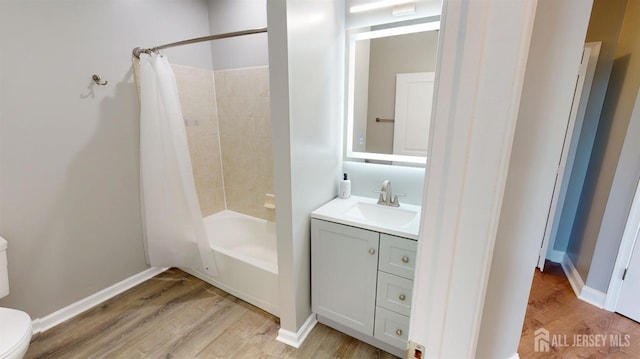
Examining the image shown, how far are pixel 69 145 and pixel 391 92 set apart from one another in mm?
2256

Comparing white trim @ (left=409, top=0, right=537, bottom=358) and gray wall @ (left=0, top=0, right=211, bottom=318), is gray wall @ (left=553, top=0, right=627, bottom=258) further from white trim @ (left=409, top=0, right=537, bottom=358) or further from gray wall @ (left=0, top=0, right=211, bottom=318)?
gray wall @ (left=0, top=0, right=211, bottom=318)

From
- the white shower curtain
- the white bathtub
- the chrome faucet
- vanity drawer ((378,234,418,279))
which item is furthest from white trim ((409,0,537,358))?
the white shower curtain

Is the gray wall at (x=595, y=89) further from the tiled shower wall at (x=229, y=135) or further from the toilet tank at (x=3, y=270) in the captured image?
the toilet tank at (x=3, y=270)

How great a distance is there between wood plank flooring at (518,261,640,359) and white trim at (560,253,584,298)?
0.15 feet

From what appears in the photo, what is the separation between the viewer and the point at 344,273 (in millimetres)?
1719

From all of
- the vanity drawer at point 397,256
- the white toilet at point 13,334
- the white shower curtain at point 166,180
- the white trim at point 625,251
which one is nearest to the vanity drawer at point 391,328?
the vanity drawer at point 397,256

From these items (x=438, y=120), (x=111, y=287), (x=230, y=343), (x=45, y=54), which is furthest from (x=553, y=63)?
(x=111, y=287)

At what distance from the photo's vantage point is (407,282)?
1.53 metres

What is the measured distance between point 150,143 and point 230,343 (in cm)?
155

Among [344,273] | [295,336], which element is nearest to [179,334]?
[295,336]

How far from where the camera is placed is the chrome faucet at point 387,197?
1903 millimetres

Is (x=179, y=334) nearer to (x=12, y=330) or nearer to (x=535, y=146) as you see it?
(x=12, y=330)

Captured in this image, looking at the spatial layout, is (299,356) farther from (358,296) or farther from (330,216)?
(330,216)

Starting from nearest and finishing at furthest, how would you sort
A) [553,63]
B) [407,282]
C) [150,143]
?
[553,63] → [407,282] → [150,143]
